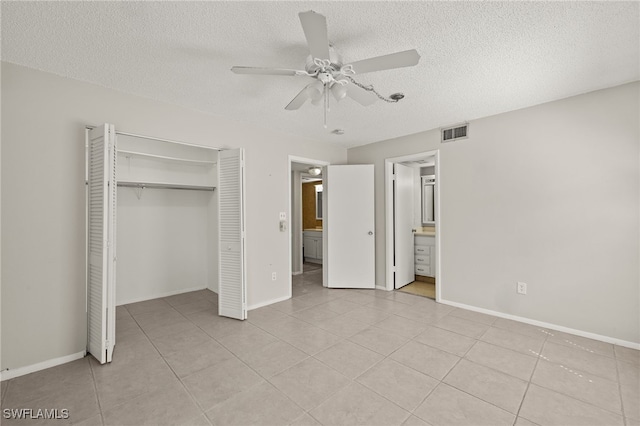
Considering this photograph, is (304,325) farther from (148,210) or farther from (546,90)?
(546,90)

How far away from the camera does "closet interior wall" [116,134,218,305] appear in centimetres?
390

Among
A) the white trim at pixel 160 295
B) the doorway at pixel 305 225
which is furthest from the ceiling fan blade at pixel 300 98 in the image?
the white trim at pixel 160 295

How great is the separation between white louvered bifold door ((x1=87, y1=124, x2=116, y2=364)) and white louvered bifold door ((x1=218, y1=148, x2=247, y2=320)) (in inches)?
46.5

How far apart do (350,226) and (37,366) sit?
392 centimetres

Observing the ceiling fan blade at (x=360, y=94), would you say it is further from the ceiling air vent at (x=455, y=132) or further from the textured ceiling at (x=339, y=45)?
the ceiling air vent at (x=455, y=132)

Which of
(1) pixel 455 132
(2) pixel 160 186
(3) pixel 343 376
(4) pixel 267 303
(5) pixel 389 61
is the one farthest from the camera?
(2) pixel 160 186

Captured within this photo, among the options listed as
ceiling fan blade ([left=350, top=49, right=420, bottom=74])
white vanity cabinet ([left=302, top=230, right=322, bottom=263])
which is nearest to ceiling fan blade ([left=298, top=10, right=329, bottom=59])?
ceiling fan blade ([left=350, top=49, right=420, bottom=74])

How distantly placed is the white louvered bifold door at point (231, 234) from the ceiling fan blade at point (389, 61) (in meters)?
1.96

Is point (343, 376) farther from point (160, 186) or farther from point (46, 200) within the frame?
point (160, 186)

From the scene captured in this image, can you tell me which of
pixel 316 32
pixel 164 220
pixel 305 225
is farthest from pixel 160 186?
pixel 305 225

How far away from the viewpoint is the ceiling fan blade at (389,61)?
1.66 meters

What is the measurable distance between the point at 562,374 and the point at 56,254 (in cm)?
433

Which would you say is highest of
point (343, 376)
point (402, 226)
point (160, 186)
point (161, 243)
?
point (160, 186)

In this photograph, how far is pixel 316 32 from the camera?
1.51 meters
